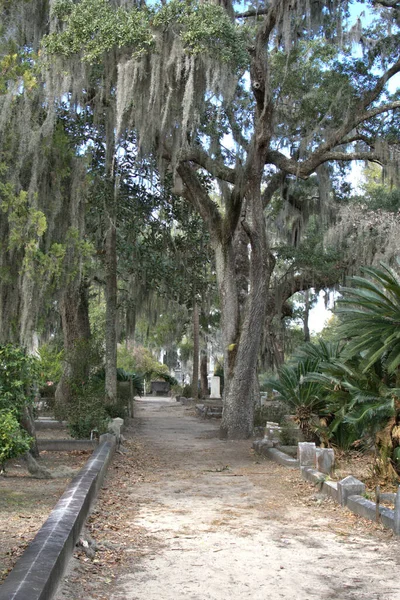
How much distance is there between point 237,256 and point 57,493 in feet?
36.5

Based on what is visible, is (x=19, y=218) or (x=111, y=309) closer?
(x=19, y=218)

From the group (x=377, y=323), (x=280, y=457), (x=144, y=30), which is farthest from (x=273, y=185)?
(x=377, y=323)

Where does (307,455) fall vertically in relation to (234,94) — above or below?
below

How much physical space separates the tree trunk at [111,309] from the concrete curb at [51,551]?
1031 centimetres

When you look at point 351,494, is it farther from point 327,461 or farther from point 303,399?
point 303,399

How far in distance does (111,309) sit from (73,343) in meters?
1.53

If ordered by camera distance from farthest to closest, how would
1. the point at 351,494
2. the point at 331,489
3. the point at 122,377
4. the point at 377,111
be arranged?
the point at 122,377
the point at 377,111
the point at 331,489
the point at 351,494

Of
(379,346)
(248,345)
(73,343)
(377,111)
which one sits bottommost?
(379,346)

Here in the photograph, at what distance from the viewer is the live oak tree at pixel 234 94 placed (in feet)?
40.4

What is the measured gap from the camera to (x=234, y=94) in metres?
15.0

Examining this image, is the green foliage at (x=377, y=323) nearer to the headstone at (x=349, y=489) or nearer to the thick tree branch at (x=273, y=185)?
the headstone at (x=349, y=489)

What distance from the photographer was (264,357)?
30.5 metres

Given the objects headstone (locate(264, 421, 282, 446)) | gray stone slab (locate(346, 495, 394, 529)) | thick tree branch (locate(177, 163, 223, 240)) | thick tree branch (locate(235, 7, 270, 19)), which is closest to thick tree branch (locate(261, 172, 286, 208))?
thick tree branch (locate(177, 163, 223, 240))

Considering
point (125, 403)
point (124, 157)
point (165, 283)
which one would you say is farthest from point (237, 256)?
point (125, 403)
